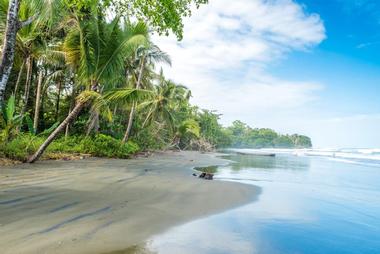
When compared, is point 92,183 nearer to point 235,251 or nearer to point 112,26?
point 235,251

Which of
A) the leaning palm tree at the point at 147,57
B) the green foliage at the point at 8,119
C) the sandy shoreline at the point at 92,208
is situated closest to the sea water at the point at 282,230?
the sandy shoreline at the point at 92,208

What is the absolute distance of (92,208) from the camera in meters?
4.66

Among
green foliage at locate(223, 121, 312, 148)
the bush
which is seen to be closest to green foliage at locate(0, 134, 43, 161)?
the bush

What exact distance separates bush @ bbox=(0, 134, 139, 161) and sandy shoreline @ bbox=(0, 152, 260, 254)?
195cm

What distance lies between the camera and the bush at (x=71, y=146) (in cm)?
945

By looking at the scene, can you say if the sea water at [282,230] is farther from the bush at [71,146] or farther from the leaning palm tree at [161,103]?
the leaning palm tree at [161,103]

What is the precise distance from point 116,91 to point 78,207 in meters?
6.03

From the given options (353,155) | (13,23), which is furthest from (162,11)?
(353,155)

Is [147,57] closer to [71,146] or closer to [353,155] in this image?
[71,146]

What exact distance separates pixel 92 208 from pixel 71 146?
1058 centimetres

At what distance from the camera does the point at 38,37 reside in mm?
14586

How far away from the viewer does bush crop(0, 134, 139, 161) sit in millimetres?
9453

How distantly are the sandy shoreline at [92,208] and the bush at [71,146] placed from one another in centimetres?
195

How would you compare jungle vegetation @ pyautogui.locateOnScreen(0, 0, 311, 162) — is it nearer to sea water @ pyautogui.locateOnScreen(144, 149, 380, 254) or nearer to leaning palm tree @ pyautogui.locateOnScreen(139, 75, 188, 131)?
leaning palm tree @ pyautogui.locateOnScreen(139, 75, 188, 131)
